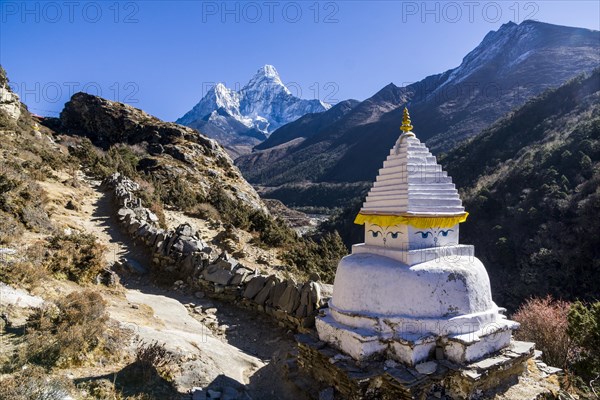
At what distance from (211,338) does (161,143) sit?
91.6 ft

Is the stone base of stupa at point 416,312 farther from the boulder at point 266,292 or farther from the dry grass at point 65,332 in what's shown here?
the dry grass at point 65,332

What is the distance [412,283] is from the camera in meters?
6.01

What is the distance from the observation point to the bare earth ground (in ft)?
20.0

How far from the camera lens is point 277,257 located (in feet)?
44.6

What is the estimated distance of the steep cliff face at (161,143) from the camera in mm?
26125

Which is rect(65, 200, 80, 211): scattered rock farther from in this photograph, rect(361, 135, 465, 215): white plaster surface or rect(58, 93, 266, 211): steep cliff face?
rect(361, 135, 465, 215): white plaster surface

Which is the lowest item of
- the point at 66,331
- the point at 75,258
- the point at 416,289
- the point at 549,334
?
the point at 549,334

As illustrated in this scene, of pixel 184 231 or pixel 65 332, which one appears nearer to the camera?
pixel 65 332

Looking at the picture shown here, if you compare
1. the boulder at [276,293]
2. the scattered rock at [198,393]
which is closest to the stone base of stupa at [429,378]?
the scattered rock at [198,393]

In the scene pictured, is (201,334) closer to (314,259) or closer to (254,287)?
(254,287)

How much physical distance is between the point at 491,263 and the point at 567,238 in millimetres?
5623

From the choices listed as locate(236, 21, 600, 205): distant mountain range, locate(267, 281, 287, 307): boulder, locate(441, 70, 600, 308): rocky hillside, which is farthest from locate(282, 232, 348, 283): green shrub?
locate(236, 21, 600, 205): distant mountain range

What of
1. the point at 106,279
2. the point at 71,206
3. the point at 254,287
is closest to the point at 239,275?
the point at 254,287

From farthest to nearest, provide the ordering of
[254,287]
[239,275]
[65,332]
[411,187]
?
[239,275] → [254,287] → [411,187] → [65,332]
